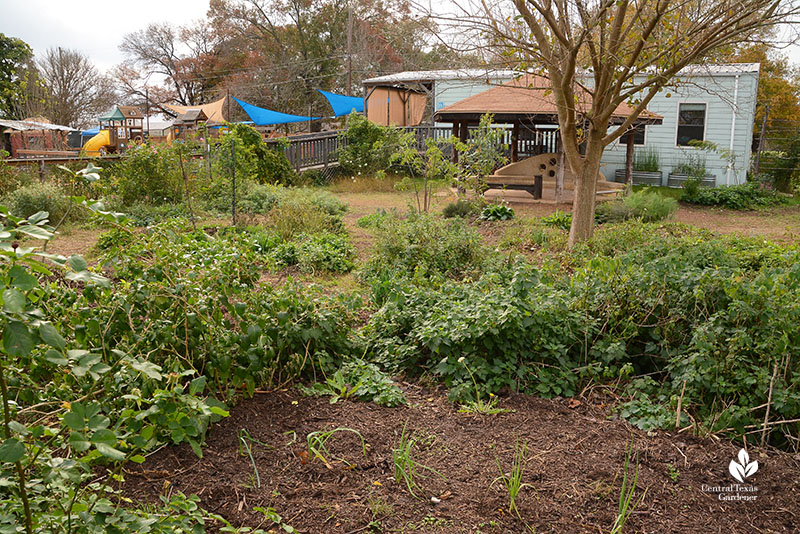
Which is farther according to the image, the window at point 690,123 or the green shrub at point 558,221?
the window at point 690,123

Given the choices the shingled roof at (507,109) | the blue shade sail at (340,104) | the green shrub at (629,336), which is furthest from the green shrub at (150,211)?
the blue shade sail at (340,104)

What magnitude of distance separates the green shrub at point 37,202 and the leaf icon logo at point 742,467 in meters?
10.1

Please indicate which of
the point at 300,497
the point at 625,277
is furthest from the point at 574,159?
the point at 300,497

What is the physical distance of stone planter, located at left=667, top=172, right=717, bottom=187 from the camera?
62.0 ft

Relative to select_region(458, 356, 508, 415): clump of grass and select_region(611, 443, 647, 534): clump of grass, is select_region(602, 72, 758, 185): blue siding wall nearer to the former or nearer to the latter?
select_region(458, 356, 508, 415): clump of grass

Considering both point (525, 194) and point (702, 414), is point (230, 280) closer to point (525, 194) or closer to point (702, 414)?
point (702, 414)

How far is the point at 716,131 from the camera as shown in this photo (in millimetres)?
19000

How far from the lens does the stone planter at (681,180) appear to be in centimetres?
1889

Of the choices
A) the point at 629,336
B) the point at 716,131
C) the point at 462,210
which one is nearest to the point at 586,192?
the point at 462,210

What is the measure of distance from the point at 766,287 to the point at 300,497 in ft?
9.64

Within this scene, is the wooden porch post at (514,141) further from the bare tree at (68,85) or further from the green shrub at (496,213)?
the bare tree at (68,85)

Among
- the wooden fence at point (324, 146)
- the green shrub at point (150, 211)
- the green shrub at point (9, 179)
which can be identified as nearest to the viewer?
the green shrub at point (150, 211)

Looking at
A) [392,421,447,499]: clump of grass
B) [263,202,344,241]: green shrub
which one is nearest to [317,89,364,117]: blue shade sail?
[263,202,344,241]: green shrub

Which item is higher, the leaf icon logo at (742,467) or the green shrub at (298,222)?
the green shrub at (298,222)
